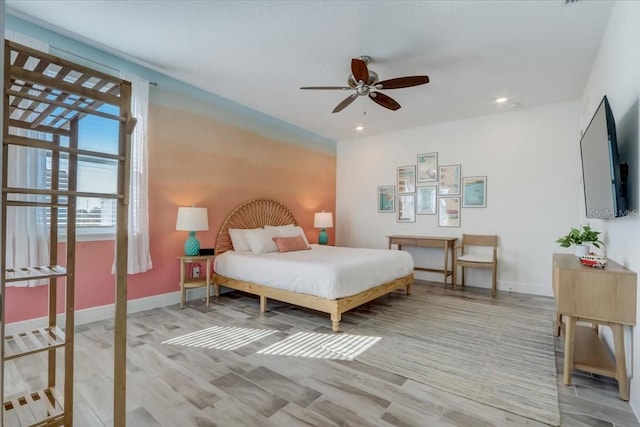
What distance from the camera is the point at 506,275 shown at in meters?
4.99

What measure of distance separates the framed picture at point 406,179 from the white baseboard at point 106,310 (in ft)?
13.0

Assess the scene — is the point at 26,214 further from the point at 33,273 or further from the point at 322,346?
the point at 322,346

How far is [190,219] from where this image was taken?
12.7 feet

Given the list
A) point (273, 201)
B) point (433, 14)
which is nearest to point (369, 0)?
point (433, 14)

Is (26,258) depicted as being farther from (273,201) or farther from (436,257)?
(436,257)

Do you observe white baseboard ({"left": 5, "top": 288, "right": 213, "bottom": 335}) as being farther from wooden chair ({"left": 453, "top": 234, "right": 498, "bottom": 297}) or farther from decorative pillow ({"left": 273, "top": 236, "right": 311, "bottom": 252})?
wooden chair ({"left": 453, "top": 234, "right": 498, "bottom": 297})

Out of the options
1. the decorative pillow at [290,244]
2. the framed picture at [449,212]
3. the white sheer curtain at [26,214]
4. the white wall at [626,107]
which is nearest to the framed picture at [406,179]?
the framed picture at [449,212]

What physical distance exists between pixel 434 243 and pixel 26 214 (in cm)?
514

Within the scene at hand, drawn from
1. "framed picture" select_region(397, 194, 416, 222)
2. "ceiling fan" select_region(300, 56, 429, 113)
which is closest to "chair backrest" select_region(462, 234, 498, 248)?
"framed picture" select_region(397, 194, 416, 222)

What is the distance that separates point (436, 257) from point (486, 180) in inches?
61.2

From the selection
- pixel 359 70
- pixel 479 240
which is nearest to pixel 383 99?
pixel 359 70

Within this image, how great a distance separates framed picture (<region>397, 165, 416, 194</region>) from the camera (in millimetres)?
5918

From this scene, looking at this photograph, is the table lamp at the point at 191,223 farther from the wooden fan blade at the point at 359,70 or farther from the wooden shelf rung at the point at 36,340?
the wooden fan blade at the point at 359,70

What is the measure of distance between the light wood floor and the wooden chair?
179 cm
